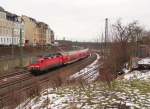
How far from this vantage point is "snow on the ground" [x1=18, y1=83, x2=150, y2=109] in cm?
1234

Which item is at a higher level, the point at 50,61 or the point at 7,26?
the point at 7,26

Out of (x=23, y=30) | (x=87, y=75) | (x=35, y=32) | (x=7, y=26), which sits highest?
(x=7, y=26)

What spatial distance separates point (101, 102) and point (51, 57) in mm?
→ 32717

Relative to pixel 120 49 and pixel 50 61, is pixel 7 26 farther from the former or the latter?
pixel 120 49

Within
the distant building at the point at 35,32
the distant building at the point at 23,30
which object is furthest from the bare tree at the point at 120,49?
the distant building at the point at 35,32

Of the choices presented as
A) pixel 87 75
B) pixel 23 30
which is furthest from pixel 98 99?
pixel 23 30

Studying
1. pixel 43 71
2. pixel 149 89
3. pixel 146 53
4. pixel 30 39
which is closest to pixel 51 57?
pixel 43 71

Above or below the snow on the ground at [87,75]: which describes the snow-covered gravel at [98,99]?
above

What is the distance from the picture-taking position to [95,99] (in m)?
13.4

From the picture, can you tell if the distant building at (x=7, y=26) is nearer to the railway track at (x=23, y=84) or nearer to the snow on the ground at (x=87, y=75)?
the snow on the ground at (x=87, y=75)

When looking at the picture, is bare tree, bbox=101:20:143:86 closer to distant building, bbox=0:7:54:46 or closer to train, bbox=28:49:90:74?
train, bbox=28:49:90:74

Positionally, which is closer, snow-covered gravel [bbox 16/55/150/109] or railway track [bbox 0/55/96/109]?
snow-covered gravel [bbox 16/55/150/109]

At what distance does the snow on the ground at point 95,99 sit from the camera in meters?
12.3

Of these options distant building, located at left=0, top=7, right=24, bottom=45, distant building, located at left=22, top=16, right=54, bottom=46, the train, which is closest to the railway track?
the train
